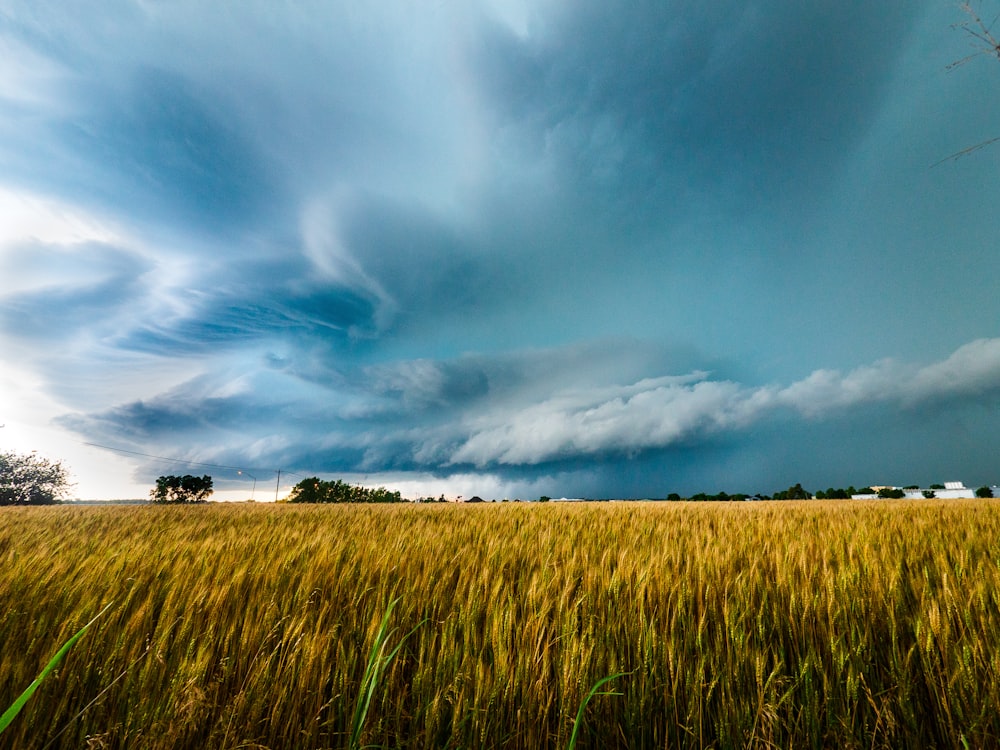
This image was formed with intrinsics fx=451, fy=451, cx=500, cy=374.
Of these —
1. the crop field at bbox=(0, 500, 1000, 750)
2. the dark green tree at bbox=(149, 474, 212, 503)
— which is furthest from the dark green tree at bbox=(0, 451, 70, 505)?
the crop field at bbox=(0, 500, 1000, 750)

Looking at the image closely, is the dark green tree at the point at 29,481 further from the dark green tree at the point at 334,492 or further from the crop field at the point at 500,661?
the crop field at the point at 500,661

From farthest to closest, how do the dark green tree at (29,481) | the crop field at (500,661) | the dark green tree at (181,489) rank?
the dark green tree at (181,489), the dark green tree at (29,481), the crop field at (500,661)

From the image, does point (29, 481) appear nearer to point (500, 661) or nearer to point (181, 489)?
point (181, 489)

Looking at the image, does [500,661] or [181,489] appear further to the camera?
[181,489]

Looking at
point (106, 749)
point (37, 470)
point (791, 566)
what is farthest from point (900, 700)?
point (37, 470)

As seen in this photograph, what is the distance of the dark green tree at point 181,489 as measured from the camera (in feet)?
274

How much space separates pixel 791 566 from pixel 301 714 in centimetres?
260

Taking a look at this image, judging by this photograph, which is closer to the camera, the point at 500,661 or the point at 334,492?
A: the point at 500,661

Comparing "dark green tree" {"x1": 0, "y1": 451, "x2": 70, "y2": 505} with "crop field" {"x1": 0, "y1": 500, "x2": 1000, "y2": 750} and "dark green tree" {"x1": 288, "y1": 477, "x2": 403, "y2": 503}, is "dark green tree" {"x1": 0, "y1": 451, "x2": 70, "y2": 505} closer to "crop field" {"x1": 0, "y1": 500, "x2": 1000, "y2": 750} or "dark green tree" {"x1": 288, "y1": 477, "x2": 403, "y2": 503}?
"dark green tree" {"x1": 288, "y1": 477, "x2": 403, "y2": 503}

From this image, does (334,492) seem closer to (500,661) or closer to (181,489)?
(181,489)

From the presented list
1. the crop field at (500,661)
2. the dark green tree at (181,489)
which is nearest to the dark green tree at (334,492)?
the dark green tree at (181,489)

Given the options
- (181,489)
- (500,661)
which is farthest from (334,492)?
(500,661)

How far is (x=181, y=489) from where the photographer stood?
84.4 m

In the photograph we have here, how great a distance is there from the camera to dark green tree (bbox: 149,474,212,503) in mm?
83625
